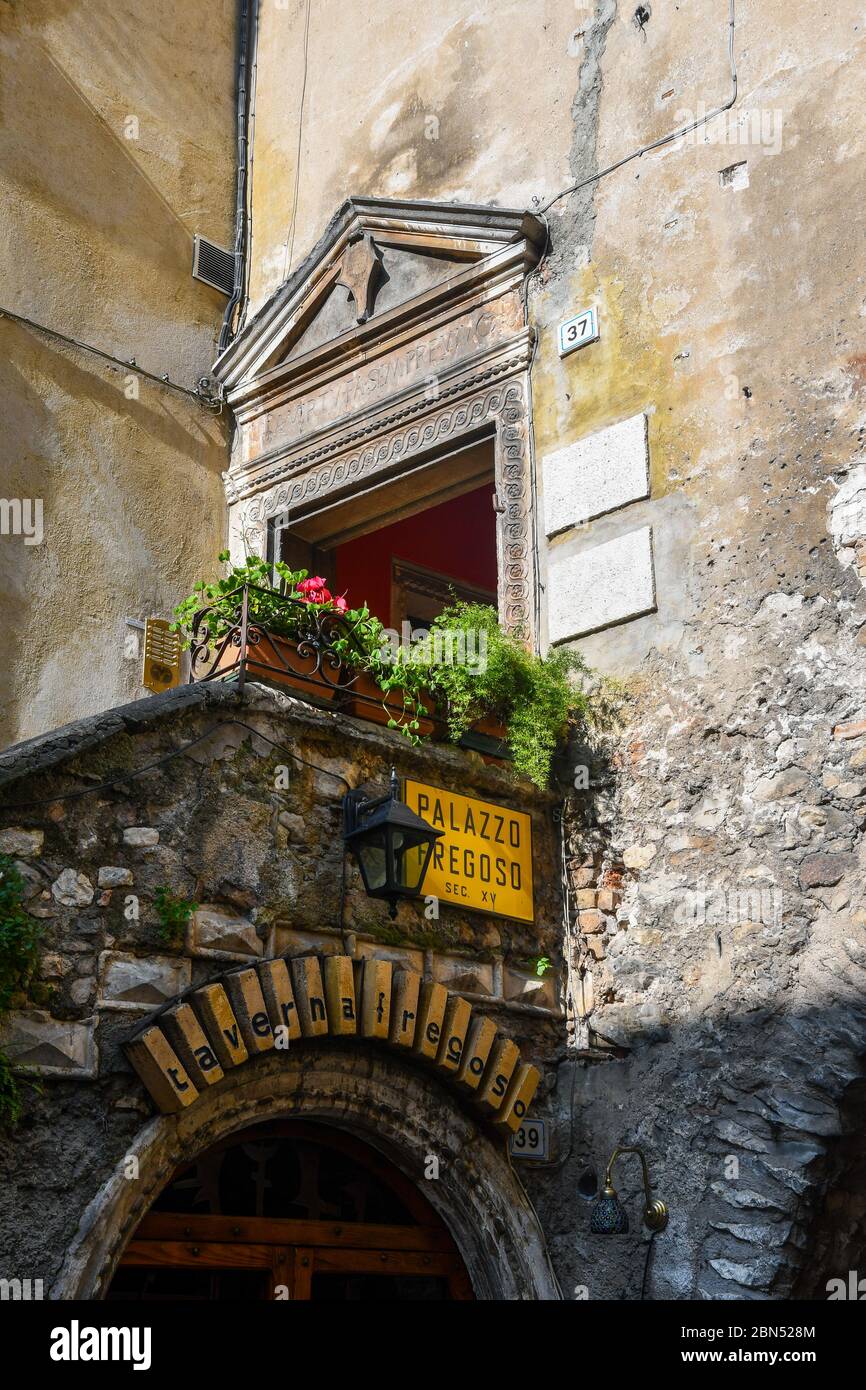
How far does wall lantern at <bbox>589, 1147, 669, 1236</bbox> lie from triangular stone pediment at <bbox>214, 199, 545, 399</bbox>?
4.02 metres

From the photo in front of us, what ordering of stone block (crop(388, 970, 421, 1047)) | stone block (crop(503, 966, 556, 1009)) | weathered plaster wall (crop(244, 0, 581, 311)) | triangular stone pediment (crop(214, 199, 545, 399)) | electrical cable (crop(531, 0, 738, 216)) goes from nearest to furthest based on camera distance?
stone block (crop(388, 970, 421, 1047))
stone block (crop(503, 966, 556, 1009))
electrical cable (crop(531, 0, 738, 216))
triangular stone pediment (crop(214, 199, 545, 399))
weathered plaster wall (crop(244, 0, 581, 311))

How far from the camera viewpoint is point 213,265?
823 cm

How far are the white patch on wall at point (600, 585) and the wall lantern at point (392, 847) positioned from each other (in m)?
1.37

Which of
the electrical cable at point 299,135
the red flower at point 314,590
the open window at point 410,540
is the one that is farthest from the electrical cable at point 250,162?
the red flower at point 314,590

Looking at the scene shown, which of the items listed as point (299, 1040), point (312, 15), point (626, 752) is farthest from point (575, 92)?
point (299, 1040)

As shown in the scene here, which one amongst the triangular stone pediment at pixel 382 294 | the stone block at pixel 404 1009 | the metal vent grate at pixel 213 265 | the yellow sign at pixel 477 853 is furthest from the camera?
the metal vent grate at pixel 213 265

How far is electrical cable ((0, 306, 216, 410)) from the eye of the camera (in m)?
7.05

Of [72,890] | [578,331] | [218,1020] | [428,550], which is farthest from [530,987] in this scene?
[428,550]

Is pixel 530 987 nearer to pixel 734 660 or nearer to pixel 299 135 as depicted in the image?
pixel 734 660

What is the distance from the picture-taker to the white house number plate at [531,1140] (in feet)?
17.1

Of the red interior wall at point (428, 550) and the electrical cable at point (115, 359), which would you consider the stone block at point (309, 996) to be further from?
the electrical cable at point (115, 359)

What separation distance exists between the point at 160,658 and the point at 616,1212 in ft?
A: 10.6

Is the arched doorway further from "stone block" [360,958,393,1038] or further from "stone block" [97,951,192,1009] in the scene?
"stone block" [97,951,192,1009]

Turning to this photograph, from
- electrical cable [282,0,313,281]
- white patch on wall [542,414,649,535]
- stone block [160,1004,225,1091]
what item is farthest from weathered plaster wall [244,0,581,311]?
stone block [160,1004,225,1091]
